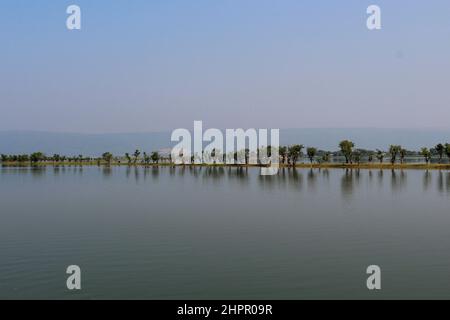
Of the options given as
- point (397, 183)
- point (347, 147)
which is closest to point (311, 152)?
point (347, 147)

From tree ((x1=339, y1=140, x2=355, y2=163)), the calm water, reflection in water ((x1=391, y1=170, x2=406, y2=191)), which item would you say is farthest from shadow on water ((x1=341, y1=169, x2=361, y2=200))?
tree ((x1=339, y1=140, x2=355, y2=163))

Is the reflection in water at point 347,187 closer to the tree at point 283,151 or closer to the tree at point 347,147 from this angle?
the tree at point 347,147

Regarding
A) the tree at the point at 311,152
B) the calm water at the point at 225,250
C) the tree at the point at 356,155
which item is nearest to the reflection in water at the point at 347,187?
the calm water at the point at 225,250

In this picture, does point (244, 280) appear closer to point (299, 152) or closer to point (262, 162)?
point (299, 152)

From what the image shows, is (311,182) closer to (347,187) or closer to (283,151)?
(347,187)

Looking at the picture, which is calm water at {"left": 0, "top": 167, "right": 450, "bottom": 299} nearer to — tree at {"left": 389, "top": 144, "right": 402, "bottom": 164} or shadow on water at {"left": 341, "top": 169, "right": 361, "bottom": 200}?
shadow on water at {"left": 341, "top": 169, "right": 361, "bottom": 200}

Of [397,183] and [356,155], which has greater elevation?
[356,155]

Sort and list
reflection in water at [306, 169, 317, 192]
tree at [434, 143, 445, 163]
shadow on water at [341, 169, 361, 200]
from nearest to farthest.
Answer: shadow on water at [341, 169, 361, 200]
reflection in water at [306, 169, 317, 192]
tree at [434, 143, 445, 163]

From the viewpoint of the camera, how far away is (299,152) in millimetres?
169000

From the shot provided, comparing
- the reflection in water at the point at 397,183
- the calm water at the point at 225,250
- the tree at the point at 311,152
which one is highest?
the tree at the point at 311,152

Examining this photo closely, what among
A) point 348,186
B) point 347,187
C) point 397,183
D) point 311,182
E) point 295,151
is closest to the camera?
point 347,187

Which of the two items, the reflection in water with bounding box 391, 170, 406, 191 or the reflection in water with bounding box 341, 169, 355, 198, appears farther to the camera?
the reflection in water with bounding box 391, 170, 406, 191

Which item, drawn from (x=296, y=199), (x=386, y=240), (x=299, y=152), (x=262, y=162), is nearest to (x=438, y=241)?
(x=386, y=240)

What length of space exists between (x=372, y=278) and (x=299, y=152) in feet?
506
